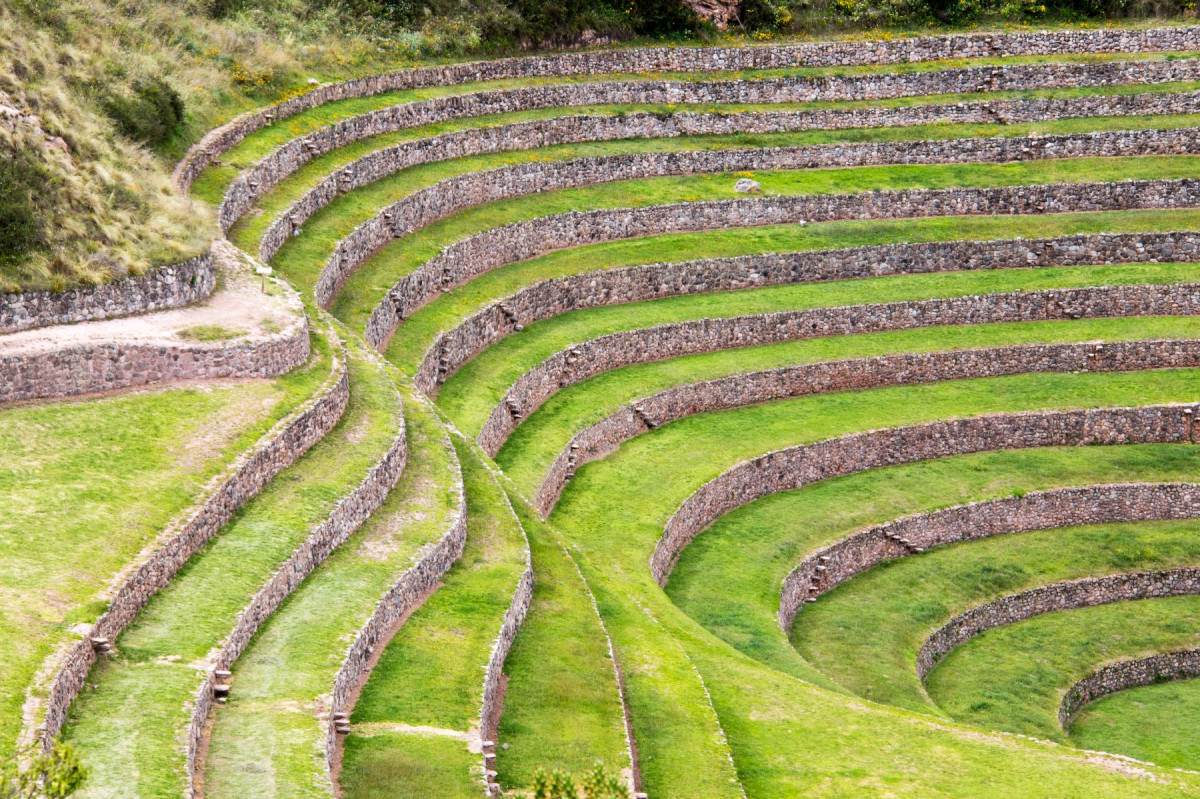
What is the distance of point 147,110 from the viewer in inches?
1673

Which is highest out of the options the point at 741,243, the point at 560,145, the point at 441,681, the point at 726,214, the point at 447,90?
the point at 447,90

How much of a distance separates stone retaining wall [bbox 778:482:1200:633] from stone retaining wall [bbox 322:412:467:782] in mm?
11933

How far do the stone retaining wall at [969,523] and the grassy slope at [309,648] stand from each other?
12312 mm

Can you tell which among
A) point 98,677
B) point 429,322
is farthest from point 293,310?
point 98,677

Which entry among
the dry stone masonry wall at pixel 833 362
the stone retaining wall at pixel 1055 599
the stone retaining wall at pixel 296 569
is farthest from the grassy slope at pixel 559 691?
the stone retaining wall at pixel 1055 599

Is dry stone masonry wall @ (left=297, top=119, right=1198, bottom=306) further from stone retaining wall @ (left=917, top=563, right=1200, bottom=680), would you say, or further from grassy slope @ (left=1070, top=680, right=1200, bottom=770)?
grassy slope @ (left=1070, top=680, right=1200, bottom=770)

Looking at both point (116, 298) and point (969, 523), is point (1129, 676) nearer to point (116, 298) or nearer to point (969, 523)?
point (969, 523)

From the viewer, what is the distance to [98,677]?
74.4ft

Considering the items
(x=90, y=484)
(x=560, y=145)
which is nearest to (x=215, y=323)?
(x=90, y=484)

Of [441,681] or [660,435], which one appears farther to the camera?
[660,435]

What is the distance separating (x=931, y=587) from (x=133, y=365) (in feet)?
78.1

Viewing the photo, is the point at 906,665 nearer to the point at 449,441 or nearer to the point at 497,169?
the point at 449,441

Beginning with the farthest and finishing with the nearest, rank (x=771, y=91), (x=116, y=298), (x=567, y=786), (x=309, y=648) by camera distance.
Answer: (x=771, y=91), (x=116, y=298), (x=309, y=648), (x=567, y=786)

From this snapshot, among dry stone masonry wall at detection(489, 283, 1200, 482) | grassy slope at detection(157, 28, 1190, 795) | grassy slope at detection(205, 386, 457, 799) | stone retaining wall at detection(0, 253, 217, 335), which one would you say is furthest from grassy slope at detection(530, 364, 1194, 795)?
stone retaining wall at detection(0, 253, 217, 335)
